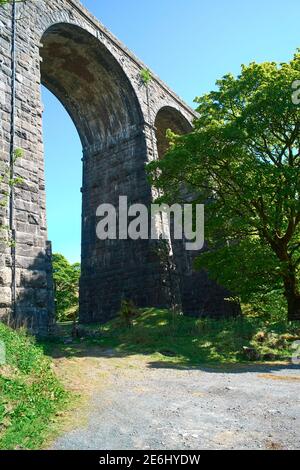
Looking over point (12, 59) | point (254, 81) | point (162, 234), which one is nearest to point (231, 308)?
point (162, 234)

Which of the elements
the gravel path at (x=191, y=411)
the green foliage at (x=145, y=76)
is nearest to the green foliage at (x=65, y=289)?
the green foliage at (x=145, y=76)

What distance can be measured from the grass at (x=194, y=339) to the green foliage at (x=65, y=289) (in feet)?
48.4

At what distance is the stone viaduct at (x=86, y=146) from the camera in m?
9.51

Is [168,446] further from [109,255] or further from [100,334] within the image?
[109,255]

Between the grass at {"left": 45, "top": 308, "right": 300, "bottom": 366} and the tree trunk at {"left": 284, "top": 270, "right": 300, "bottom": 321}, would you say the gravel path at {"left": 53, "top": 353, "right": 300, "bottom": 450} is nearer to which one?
the grass at {"left": 45, "top": 308, "right": 300, "bottom": 366}

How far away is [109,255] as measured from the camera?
51.8 feet

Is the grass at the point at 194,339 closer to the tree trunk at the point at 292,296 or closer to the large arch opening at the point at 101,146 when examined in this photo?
the tree trunk at the point at 292,296

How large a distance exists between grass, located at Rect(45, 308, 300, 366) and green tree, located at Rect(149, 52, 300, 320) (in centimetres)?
136

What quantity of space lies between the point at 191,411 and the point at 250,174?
337 inches

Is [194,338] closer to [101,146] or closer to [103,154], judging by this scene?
[103,154]

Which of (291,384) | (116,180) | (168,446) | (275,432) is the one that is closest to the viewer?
(168,446)

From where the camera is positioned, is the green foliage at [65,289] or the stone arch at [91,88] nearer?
the stone arch at [91,88]

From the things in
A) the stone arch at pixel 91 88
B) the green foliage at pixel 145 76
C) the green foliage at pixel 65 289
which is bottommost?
the green foliage at pixel 65 289

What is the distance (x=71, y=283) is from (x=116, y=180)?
50.6 ft
